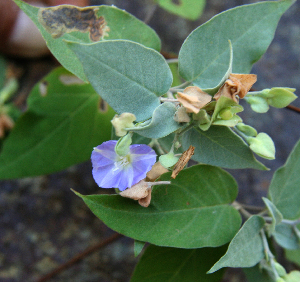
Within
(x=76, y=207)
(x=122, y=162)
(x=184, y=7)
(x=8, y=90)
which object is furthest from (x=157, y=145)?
(x=8, y=90)

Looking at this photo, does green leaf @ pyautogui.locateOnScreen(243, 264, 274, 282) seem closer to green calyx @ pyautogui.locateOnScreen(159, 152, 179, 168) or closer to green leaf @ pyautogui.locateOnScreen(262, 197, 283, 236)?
green leaf @ pyautogui.locateOnScreen(262, 197, 283, 236)

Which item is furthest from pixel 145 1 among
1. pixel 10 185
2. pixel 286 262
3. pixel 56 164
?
pixel 286 262

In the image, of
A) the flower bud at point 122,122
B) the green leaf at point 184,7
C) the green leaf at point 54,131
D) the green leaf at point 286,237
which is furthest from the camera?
the green leaf at point 184,7

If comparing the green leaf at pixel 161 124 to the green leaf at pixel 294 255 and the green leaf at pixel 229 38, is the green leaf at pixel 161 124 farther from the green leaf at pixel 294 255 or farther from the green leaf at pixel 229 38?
the green leaf at pixel 294 255

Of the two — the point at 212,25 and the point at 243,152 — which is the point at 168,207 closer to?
the point at 243,152

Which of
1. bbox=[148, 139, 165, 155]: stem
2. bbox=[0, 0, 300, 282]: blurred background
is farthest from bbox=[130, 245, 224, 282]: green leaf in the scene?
bbox=[0, 0, 300, 282]: blurred background

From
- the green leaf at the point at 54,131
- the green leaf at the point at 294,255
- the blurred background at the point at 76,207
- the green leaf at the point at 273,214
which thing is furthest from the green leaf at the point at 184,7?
the green leaf at the point at 294,255

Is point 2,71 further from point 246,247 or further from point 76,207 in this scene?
point 246,247
